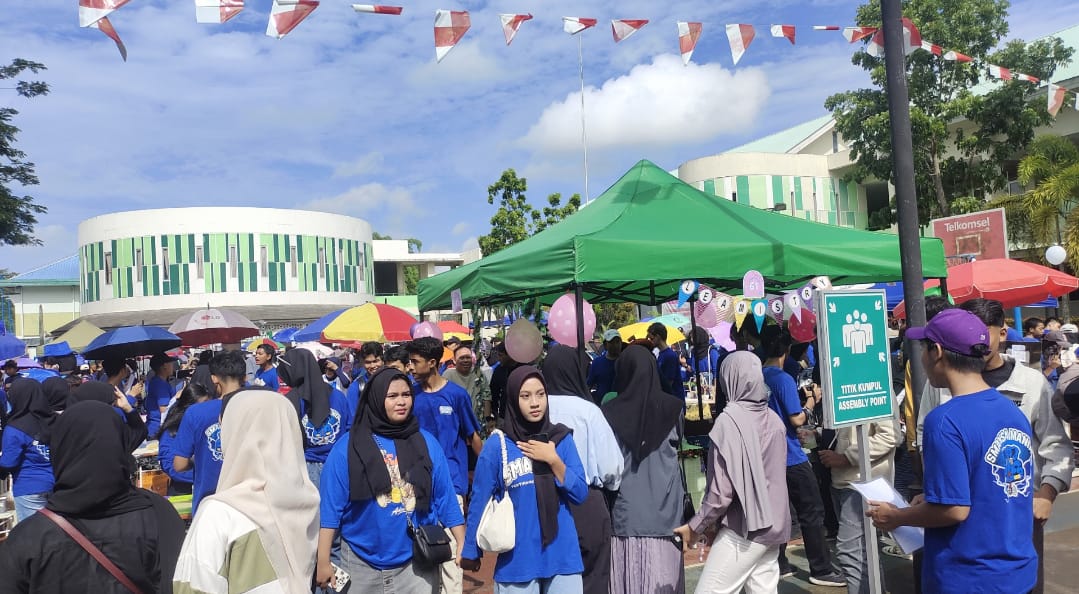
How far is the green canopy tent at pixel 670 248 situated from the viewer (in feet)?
18.6

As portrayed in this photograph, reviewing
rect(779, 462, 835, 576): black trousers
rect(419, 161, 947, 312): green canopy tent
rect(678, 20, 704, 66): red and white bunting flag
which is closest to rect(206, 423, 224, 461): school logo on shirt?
rect(419, 161, 947, 312): green canopy tent

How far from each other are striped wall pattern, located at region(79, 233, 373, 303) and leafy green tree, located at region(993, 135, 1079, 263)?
117 feet

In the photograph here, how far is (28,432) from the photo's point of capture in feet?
18.3

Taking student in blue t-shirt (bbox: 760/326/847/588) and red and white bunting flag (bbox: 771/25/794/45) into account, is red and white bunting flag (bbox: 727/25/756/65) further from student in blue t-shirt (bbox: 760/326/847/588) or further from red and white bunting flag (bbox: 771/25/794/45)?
student in blue t-shirt (bbox: 760/326/847/588)

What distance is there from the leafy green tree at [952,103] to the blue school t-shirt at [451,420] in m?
14.7

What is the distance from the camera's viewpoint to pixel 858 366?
3727 millimetres

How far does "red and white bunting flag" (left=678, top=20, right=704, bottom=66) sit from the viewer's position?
295 inches

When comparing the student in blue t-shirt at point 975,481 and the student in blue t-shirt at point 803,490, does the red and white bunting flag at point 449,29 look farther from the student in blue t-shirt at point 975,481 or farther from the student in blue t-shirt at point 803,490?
the student in blue t-shirt at point 975,481

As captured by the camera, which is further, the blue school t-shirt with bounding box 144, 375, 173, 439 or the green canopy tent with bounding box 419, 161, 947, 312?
the blue school t-shirt with bounding box 144, 375, 173, 439

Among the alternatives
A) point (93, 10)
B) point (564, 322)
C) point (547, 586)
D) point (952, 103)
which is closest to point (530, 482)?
point (547, 586)

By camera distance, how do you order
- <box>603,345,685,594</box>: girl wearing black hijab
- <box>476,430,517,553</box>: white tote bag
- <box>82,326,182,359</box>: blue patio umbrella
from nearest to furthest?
<box>476,430,517,553</box>: white tote bag < <box>603,345,685,594</box>: girl wearing black hijab < <box>82,326,182,359</box>: blue patio umbrella

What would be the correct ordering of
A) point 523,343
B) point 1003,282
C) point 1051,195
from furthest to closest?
point 1051,195
point 1003,282
point 523,343

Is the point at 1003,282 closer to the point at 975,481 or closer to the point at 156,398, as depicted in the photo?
the point at 975,481

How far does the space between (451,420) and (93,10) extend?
394cm
